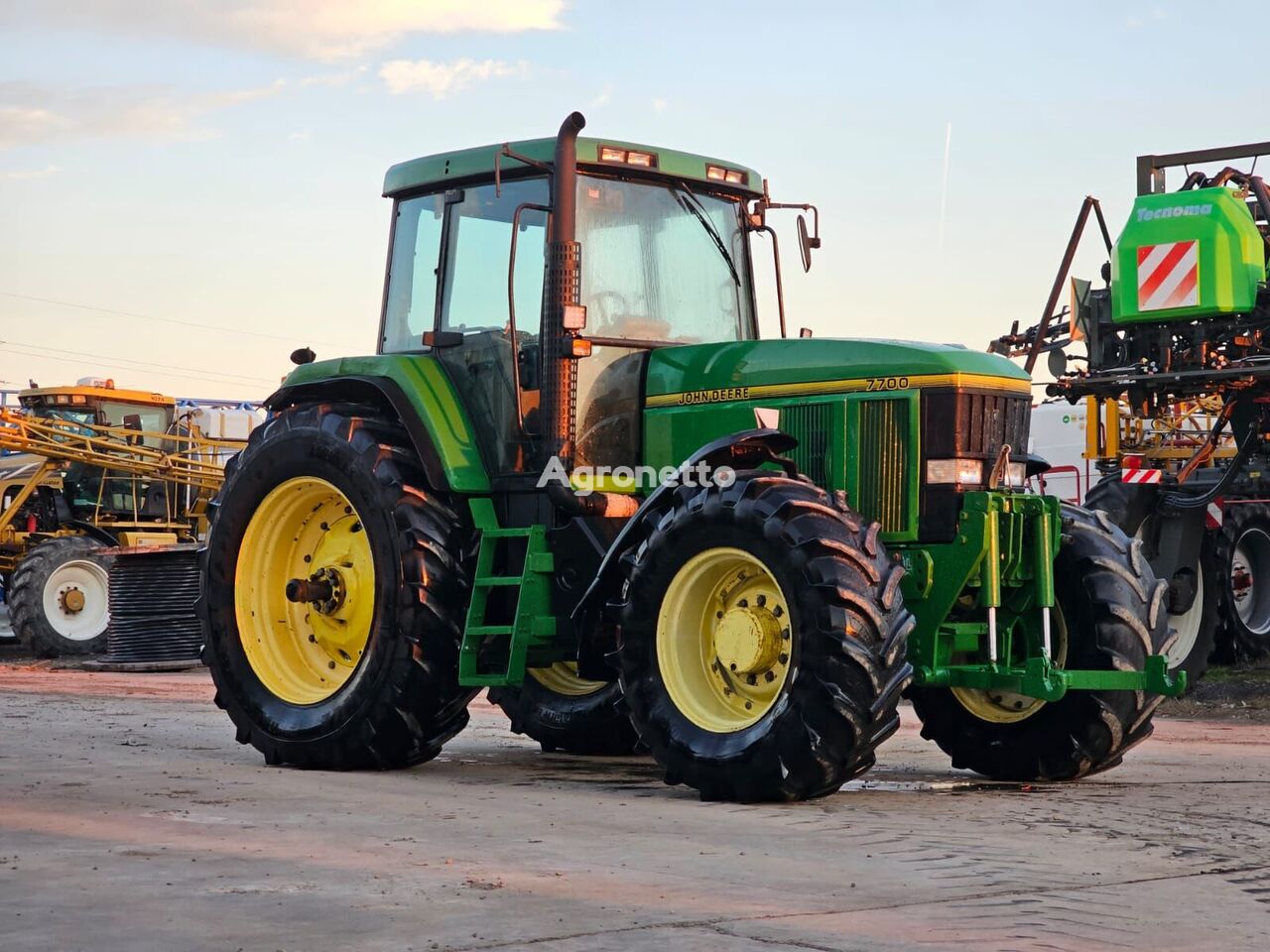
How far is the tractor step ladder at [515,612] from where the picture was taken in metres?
8.84

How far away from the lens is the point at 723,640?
26.2ft

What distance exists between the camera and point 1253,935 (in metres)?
4.88

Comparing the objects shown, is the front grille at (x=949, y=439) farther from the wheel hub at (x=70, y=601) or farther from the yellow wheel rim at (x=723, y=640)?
the wheel hub at (x=70, y=601)

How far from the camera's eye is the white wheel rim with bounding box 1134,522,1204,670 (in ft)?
48.5

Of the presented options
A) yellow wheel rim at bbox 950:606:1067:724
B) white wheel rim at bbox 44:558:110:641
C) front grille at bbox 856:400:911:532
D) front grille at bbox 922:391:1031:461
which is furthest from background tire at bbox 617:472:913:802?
white wheel rim at bbox 44:558:110:641

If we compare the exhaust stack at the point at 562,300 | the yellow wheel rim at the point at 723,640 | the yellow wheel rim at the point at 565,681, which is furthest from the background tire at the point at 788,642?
the yellow wheel rim at the point at 565,681

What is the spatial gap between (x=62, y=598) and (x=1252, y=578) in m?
12.6

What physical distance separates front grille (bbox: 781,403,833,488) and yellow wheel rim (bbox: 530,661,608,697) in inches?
92.5

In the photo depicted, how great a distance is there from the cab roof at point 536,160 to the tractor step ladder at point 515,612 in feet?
6.24

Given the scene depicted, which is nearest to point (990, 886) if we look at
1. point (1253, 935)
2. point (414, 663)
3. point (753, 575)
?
point (1253, 935)

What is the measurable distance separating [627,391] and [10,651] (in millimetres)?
14654

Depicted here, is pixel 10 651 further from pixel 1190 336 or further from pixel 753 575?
pixel 753 575

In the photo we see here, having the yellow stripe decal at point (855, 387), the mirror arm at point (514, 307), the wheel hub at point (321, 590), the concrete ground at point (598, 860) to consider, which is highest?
the mirror arm at point (514, 307)

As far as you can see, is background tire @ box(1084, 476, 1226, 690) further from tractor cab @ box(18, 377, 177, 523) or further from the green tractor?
tractor cab @ box(18, 377, 177, 523)
